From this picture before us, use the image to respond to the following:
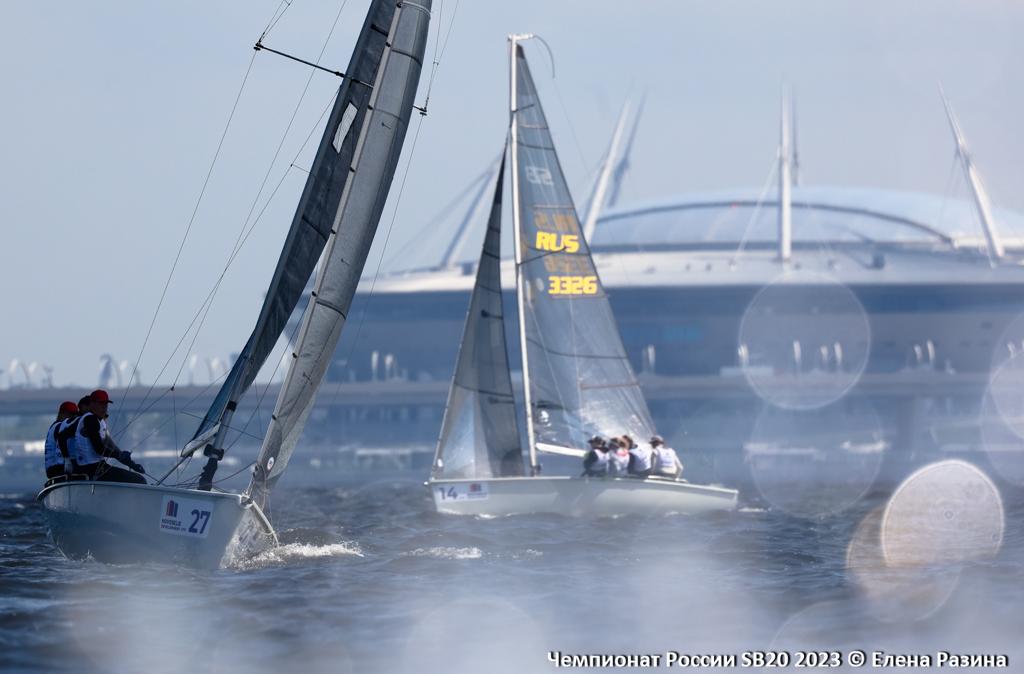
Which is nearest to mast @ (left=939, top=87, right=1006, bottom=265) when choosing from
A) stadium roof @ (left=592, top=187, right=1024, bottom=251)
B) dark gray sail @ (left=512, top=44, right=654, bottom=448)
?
stadium roof @ (left=592, top=187, right=1024, bottom=251)

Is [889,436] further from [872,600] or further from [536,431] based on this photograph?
[872,600]

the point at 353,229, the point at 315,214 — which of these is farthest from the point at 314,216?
the point at 353,229

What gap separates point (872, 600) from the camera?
50.4ft

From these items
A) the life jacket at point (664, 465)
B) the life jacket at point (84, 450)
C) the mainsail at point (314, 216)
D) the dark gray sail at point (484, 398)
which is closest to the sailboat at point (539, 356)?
the dark gray sail at point (484, 398)

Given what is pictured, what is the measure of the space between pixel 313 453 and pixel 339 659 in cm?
10303

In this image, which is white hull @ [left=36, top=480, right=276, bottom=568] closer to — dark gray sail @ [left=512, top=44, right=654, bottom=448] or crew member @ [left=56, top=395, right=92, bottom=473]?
crew member @ [left=56, top=395, right=92, bottom=473]

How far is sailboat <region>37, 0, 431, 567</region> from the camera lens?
56.7 ft

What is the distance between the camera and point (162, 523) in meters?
17.2

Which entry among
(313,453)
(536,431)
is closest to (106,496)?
(536,431)

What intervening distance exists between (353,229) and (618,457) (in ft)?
40.8

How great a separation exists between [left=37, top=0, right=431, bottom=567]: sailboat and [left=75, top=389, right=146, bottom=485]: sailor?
0.85 ft

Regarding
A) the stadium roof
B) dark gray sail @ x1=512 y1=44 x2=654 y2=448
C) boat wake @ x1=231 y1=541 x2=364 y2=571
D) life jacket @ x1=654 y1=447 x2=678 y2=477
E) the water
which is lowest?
the water

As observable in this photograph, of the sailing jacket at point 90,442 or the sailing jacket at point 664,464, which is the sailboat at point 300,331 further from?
the sailing jacket at point 664,464

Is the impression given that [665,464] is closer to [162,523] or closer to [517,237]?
[517,237]
